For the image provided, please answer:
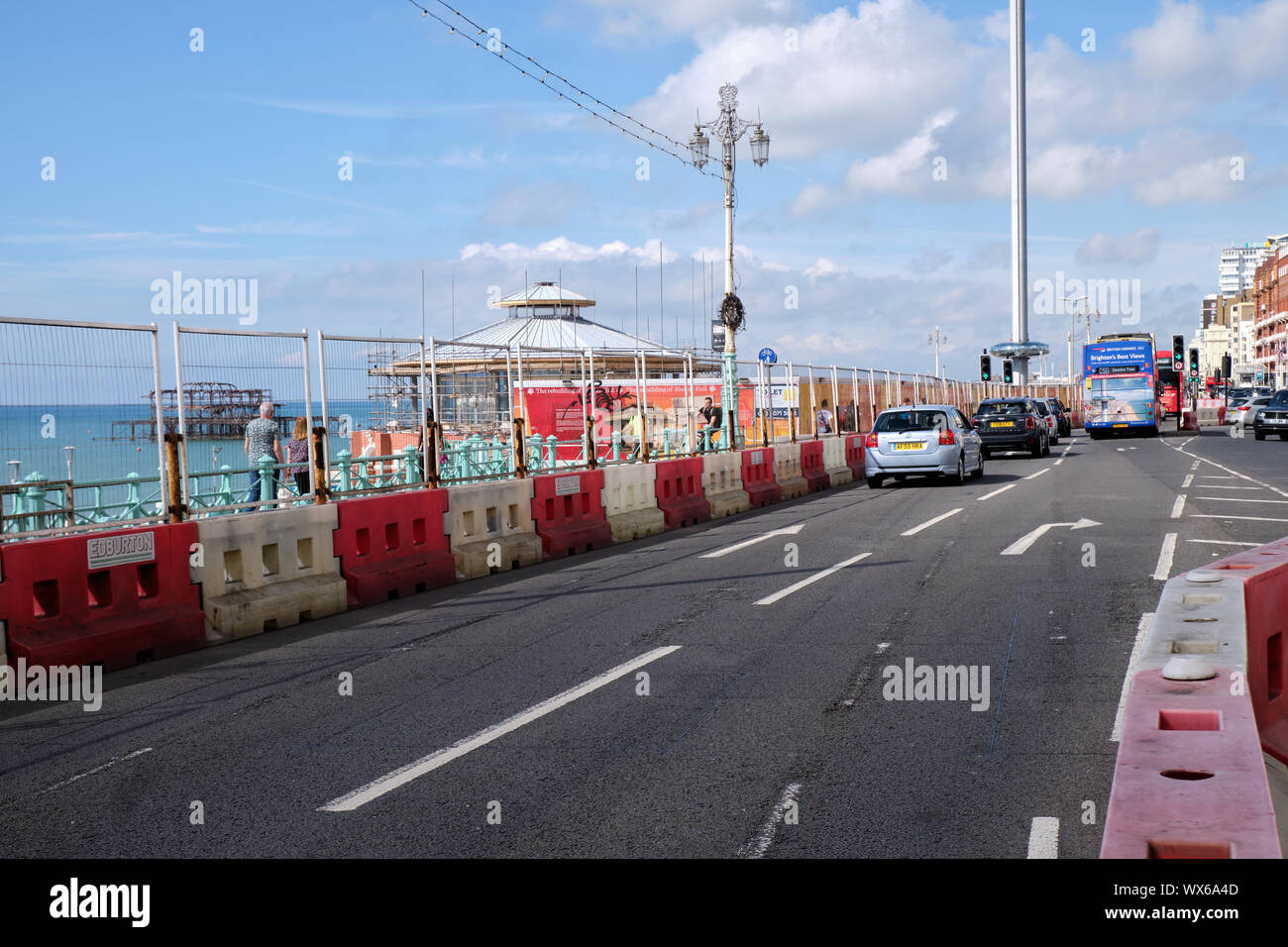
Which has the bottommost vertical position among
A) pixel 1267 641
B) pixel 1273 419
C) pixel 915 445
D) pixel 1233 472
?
pixel 1233 472

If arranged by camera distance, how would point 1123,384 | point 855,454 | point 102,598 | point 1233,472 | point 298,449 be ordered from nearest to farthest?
point 102,598 < point 298,449 < point 1233,472 < point 855,454 < point 1123,384

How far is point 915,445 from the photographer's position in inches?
960

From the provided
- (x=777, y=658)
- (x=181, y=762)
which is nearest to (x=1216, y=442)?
(x=777, y=658)

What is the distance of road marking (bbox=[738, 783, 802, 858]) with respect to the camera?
466 cm

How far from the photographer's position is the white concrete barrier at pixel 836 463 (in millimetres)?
27359

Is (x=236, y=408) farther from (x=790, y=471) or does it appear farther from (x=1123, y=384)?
(x=1123, y=384)

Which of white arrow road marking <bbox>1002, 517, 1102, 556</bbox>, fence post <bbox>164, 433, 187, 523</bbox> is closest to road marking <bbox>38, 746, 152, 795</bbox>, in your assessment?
fence post <bbox>164, 433, 187, 523</bbox>

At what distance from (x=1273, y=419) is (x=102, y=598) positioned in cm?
4549

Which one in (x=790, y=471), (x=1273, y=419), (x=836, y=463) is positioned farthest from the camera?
(x=1273, y=419)

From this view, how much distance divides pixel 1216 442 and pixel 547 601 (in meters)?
39.9

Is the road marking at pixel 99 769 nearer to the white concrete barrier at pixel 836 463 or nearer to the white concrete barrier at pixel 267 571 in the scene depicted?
the white concrete barrier at pixel 267 571

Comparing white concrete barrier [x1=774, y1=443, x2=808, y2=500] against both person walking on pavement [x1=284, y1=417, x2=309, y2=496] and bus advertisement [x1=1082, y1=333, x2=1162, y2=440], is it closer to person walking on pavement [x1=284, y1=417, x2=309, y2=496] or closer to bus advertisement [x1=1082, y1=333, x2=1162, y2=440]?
person walking on pavement [x1=284, y1=417, x2=309, y2=496]

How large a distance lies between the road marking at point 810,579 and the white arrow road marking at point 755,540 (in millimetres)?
1680

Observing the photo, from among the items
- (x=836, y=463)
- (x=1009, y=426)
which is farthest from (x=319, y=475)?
(x=1009, y=426)
